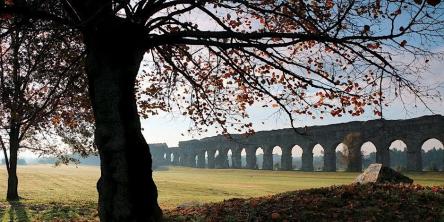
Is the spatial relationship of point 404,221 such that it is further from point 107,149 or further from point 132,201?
point 107,149

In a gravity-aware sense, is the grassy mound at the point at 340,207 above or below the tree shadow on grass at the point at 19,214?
above

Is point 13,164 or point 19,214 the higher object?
point 13,164

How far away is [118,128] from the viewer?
6875 millimetres

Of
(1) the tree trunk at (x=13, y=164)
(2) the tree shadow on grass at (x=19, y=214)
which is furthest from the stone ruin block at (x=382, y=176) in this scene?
(1) the tree trunk at (x=13, y=164)

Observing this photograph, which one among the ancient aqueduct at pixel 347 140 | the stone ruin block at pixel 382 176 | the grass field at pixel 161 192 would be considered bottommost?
the grass field at pixel 161 192

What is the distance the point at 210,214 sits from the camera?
786cm

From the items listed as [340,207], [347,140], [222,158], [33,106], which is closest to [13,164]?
[33,106]

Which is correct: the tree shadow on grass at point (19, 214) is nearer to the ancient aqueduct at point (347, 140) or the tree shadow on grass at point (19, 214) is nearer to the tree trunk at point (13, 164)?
the tree trunk at point (13, 164)

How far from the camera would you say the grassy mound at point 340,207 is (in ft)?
23.0

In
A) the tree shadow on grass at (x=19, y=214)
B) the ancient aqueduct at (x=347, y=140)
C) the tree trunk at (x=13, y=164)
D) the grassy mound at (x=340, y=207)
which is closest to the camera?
the grassy mound at (x=340, y=207)

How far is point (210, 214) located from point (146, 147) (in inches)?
69.9

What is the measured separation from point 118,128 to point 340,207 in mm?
4021

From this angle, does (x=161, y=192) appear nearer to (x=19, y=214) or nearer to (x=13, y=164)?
(x=13, y=164)

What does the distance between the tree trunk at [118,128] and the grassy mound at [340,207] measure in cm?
125
